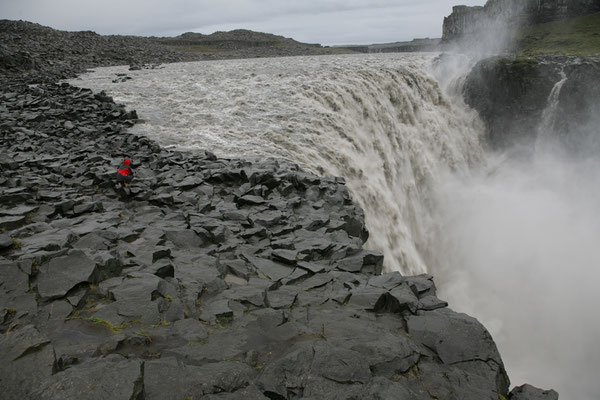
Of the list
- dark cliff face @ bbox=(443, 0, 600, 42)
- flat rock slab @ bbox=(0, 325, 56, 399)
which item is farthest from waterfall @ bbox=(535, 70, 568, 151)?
dark cliff face @ bbox=(443, 0, 600, 42)

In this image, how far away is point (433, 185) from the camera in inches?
Answer: 1047

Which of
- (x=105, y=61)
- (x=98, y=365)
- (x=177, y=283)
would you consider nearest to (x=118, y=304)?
(x=177, y=283)

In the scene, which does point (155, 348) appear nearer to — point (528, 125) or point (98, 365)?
point (98, 365)

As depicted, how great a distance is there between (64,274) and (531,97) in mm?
44180

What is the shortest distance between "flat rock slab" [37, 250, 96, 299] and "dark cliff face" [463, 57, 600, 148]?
3882 cm

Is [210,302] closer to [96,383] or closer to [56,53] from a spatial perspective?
[96,383]

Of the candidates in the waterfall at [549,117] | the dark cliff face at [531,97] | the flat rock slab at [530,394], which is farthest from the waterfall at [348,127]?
the flat rock slab at [530,394]

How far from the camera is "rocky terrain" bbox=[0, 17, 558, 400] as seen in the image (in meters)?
4.76

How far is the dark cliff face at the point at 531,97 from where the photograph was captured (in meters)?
36.8

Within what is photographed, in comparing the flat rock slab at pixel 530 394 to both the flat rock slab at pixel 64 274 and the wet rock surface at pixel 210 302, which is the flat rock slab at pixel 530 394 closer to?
the wet rock surface at pixel 210 302

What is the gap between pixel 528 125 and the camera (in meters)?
39.0

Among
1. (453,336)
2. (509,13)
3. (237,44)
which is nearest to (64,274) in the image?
(453,336)

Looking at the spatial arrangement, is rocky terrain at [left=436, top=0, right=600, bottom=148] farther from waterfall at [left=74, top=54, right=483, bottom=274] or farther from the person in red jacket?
the person in red jacket

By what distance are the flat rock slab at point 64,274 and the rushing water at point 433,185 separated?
9564 millimetres
